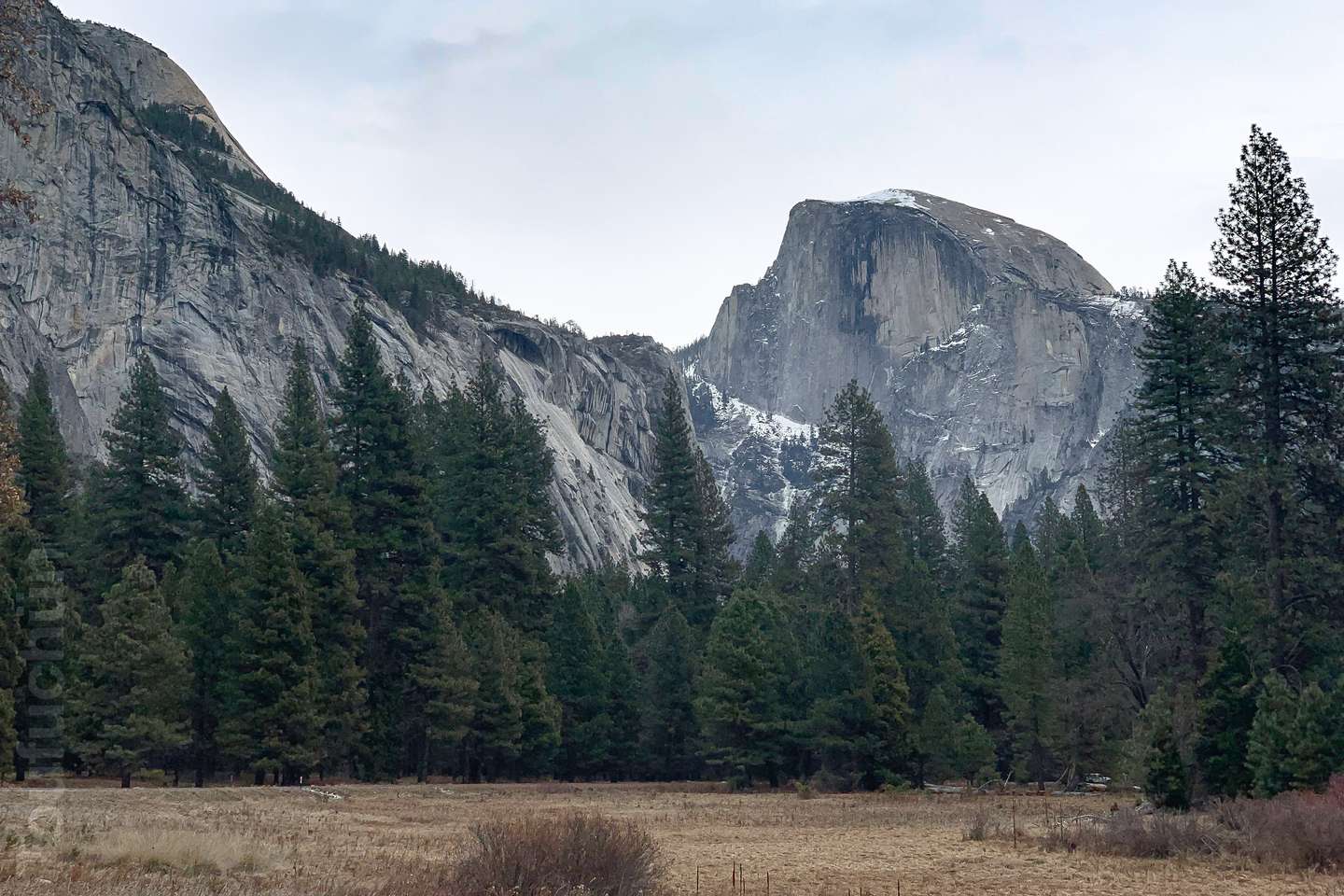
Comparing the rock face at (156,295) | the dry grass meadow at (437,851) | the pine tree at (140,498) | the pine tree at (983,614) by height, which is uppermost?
the rock face at (156,295)

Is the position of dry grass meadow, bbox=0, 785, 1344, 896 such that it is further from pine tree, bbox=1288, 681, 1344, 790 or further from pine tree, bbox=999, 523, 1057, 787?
pine tree, bbox=999, 523, 1057, 787

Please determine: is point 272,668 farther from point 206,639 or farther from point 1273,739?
point 1273,739

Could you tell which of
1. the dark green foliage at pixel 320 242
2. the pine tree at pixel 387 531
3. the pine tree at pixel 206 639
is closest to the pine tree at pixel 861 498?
the pine tree at pixel 387 531

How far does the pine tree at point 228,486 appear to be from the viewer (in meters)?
54.6

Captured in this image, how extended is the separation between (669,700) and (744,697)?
6.75 meters

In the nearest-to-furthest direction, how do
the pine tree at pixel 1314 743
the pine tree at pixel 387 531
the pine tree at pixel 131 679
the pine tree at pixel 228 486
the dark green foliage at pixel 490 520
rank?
the pine tree at pixel 1314 743
the pine tree at pixel 131 679
the pine tree at pixel 387 531
the pine tree at pixel 228 486
the dark green foliage at pixel 490 520

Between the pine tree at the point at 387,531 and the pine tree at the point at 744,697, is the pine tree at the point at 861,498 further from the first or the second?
the pine tree at the point at 387,531

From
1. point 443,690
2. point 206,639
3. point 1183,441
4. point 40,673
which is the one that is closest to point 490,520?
point 443,690

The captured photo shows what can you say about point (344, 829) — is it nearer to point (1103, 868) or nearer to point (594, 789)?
point (1103, 868)

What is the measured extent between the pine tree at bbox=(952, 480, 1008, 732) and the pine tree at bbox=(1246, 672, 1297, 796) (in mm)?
29451

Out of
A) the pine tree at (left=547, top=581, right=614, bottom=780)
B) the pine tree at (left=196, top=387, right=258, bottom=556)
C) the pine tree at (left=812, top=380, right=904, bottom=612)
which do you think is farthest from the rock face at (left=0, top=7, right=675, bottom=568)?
the pine tree at (left=812, top=380, right=904, bottom=612)

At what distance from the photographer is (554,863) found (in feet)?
47.1

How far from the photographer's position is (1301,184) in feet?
115

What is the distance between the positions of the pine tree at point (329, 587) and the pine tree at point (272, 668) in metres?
1.16
